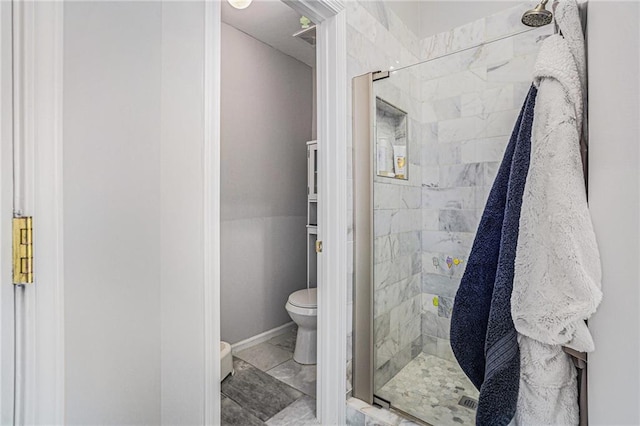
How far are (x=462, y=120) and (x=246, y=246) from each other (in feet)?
5.47

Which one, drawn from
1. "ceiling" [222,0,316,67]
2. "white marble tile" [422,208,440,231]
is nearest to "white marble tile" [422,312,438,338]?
"white marble tile" [422,208,440,231]

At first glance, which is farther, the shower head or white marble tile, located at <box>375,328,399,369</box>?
white marble tile, located at <box>375,328,399,369</box>

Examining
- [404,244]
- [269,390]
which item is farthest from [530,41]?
[269,390]

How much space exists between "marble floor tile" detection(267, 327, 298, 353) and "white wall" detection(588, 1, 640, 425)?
1.91 meters

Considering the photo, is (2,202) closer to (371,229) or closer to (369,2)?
(371,229)

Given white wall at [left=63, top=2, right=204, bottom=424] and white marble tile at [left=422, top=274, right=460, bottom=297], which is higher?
white wall at [left=63, top=2, right=204, bottom=424]

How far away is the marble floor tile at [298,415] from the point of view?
1526mm

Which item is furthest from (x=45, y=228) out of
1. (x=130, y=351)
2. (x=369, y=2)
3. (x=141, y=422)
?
(x=369, y=2)

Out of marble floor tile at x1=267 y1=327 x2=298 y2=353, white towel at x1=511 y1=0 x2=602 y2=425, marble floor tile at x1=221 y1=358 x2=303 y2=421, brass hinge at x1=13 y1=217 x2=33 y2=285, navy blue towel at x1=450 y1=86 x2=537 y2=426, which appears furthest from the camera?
marble floor tile at x1=267 y1=327 x2=298 y2=353

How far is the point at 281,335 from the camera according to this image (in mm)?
2646

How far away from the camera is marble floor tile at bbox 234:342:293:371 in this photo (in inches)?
84.3

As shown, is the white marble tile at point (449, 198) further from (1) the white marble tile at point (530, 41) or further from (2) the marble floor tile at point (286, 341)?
(2) the marble floor tile at point (286, 341)

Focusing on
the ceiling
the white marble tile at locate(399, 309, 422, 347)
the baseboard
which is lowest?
the baseboard

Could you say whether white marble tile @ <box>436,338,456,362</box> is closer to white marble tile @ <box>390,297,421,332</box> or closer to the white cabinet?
white marble tile @ <box>390,297,421,332</box>
